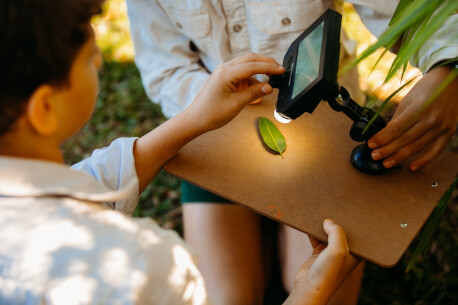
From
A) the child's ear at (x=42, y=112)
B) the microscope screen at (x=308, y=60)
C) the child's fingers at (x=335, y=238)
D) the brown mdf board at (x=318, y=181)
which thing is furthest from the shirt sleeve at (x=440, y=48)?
the child's ear at (x=42, y=112)

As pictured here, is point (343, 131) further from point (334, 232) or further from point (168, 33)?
point (168, 33)

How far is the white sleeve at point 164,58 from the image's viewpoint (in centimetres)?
128

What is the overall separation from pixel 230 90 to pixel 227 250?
537 mm

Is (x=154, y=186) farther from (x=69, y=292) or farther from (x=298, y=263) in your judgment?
(x=69, y=292)

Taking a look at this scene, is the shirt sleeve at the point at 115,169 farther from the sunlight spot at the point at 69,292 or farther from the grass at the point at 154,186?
the grass at the point at 154,186

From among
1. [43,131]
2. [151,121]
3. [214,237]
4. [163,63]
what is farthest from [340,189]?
[151,121]

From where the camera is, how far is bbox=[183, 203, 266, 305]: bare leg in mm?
1213

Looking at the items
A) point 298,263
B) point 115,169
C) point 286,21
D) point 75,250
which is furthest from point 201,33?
point 75,250

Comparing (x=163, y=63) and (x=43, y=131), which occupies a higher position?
(x=43, y=131)

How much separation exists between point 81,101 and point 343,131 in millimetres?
629

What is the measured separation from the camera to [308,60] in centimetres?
81

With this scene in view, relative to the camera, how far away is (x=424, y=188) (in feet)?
2.94

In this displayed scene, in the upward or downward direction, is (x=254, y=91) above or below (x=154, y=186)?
above

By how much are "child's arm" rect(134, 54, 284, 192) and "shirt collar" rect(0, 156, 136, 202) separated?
0.28 meters
